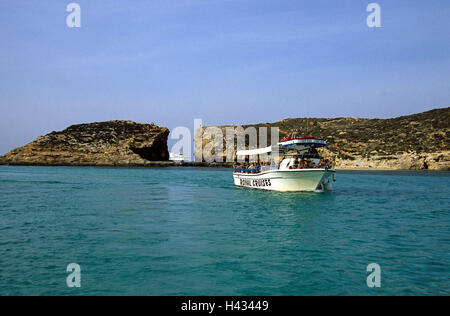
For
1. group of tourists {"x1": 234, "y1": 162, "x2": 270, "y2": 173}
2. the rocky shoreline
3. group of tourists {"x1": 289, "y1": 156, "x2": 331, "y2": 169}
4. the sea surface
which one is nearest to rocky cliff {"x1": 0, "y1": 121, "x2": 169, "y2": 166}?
the rocky shoreline

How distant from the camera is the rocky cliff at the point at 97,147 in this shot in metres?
126

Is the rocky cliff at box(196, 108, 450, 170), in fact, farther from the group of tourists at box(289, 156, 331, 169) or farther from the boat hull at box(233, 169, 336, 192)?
the group of tourists at box(289, 156, 331, 169)

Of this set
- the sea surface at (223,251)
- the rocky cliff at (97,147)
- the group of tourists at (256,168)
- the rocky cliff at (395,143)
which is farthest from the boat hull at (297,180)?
the rocky cliff at (97,147)

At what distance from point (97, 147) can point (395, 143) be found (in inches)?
4143

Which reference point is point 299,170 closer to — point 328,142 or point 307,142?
point 307,142

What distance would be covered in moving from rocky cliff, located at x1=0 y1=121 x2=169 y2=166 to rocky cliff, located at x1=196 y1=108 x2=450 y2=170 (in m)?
68.6

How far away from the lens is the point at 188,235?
14641 millimetres

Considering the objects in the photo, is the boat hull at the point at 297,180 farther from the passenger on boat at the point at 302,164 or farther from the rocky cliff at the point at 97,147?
the rocky cliff at the point at 97,147

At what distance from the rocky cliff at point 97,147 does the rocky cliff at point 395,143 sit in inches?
2700

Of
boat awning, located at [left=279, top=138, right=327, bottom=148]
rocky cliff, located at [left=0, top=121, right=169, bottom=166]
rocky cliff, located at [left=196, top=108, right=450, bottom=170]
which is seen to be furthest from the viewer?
rocky cliff, located at [left=0, top=121, right=169, bottom=166]

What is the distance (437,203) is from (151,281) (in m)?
25.9

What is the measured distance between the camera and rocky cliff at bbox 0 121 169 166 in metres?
126

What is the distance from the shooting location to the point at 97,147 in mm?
134375

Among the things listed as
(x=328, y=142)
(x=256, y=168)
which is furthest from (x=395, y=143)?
(x=256, y=168)
